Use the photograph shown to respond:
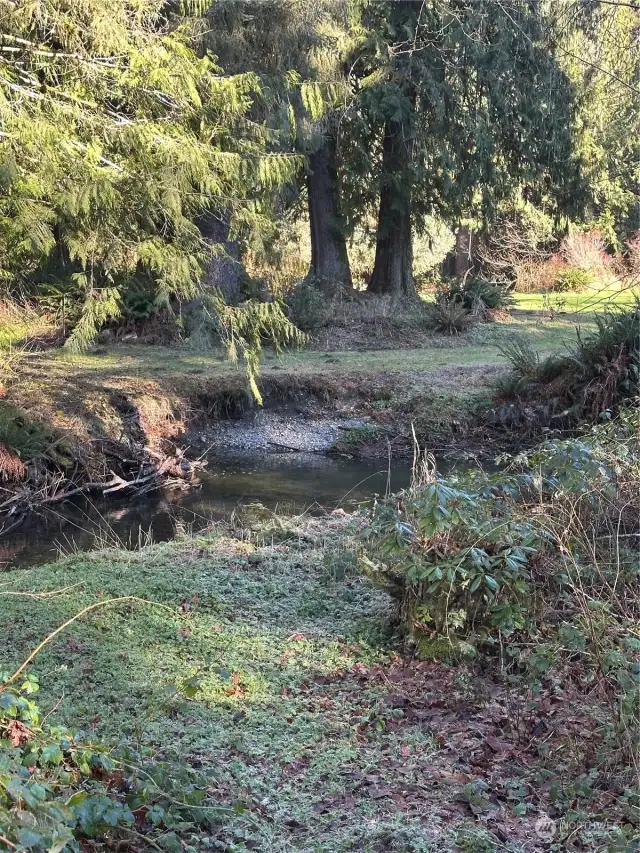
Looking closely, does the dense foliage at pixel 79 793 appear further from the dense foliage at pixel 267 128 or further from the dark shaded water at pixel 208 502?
the dark shaded water at pixel 208 502

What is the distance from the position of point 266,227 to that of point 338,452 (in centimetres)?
352

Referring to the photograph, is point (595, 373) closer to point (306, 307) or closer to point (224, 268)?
point (306, 307)

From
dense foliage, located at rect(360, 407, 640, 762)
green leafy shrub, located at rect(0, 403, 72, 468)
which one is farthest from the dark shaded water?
dense foliage, located at rect(360, 407, 640, 762)

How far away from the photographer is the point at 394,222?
18.4m

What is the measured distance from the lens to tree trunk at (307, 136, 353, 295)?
17.8 metres

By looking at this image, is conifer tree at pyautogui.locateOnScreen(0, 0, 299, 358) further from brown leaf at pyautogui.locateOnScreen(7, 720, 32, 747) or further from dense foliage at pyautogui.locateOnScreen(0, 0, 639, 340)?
brown leaf at pyautogui.locateOnScreen(7, 720, 32, 747)

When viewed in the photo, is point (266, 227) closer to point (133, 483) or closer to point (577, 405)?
point (133, 483)

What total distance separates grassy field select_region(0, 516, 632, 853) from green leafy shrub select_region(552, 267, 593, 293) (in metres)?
19.5

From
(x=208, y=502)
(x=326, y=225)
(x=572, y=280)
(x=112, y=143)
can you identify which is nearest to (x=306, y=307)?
(x=326, y=225)

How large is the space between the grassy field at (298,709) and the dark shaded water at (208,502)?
7.35 feet

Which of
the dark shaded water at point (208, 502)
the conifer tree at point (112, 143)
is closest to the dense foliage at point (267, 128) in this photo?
the conifer tree at point (112, 143)

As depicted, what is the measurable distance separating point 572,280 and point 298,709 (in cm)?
2132

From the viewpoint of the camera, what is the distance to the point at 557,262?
2428 cm

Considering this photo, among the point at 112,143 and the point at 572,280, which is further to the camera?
the point at 572,280
